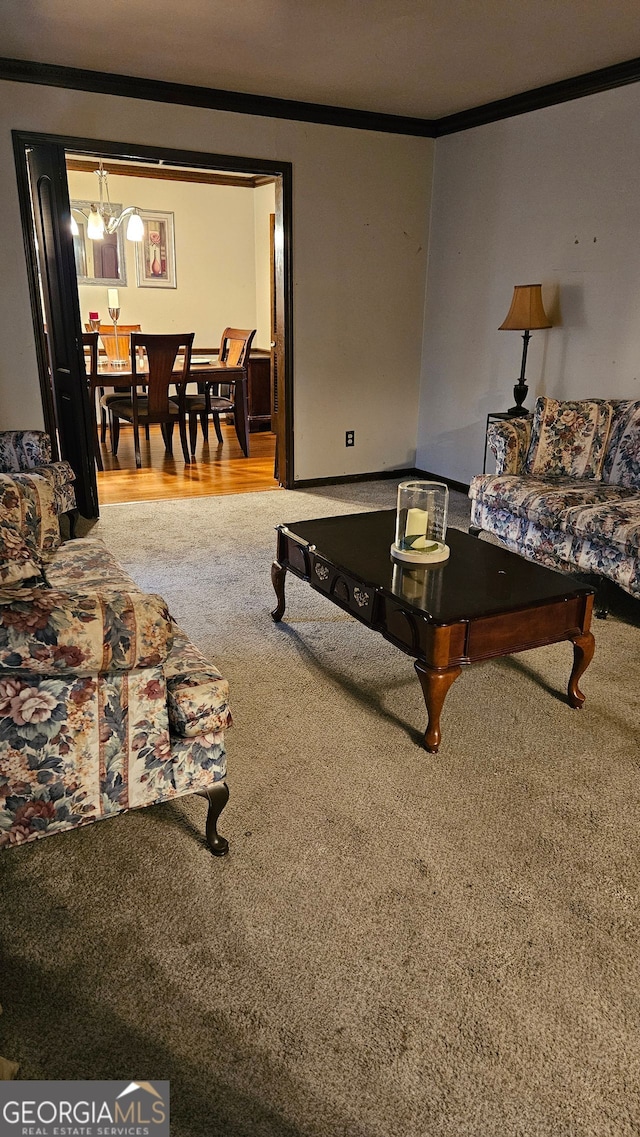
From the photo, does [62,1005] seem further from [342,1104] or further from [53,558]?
[53,558]

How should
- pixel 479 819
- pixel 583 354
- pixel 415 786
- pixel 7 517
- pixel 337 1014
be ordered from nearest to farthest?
pixel 337 1014 < pixel 479 819 < pixel 415 786 < pixel 7 517 < pixel 583 354

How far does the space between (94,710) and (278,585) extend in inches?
62.2

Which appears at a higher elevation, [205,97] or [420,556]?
[205,97]

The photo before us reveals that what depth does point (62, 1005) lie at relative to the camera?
144 centimetres

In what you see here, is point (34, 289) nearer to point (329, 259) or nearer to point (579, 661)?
point (329, 259)

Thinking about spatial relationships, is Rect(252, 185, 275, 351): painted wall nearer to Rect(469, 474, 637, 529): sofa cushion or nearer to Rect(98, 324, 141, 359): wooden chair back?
Rect(98, 324, 141, 359): wooden chair back

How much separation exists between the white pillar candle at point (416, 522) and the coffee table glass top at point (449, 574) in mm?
121

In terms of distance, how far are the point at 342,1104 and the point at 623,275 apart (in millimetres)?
4037

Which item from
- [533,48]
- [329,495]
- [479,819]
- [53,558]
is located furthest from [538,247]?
[479,819]

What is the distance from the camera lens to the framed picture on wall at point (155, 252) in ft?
25.4

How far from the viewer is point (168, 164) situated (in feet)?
15.3

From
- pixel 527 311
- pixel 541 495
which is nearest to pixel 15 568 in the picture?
pixel 541 495

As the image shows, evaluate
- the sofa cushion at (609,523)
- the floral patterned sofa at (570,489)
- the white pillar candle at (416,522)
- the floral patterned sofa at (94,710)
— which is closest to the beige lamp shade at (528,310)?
the floral patterned sofa at (570,489)

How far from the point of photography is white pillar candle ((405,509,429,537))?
261cm
